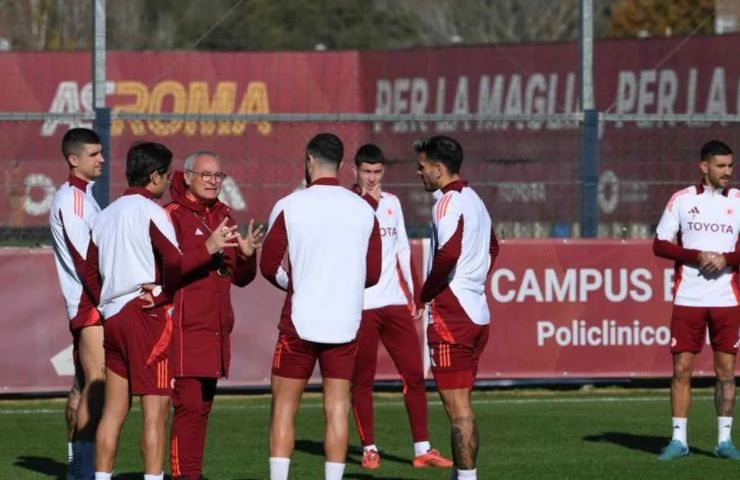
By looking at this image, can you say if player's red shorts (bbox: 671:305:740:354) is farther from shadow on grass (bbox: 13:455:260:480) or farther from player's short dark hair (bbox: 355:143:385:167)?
shadow on grass (bbox: 13:455:260:480)

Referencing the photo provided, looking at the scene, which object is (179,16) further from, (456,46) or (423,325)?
(423,325)

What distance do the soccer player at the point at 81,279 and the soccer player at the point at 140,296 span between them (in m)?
0.92

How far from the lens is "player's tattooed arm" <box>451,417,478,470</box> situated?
10.4 metres

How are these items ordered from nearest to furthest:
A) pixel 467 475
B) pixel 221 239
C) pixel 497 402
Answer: pixel 221 239
pixel 467 475
pixel 497 402

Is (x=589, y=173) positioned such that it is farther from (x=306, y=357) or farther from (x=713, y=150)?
(x=306, y=357)

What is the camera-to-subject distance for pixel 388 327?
41.4 feet

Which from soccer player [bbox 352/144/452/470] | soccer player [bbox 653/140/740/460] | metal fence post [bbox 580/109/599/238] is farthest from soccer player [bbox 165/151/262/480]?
metal fence post [bbox 580/109/599/238]

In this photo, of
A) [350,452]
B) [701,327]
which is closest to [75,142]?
[350,452]

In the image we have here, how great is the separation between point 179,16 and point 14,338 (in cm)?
1444

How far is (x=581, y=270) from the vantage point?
1695 centimetres

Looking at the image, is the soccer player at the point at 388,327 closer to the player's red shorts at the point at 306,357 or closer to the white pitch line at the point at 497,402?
the player's red shorts at the point at 306,357

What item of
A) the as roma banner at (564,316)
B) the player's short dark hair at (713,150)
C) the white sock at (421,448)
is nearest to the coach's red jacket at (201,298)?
the white sock at (421,448)

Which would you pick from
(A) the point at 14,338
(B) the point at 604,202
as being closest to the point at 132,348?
(A) the point at 14,338

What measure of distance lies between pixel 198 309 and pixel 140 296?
442 millimetres
